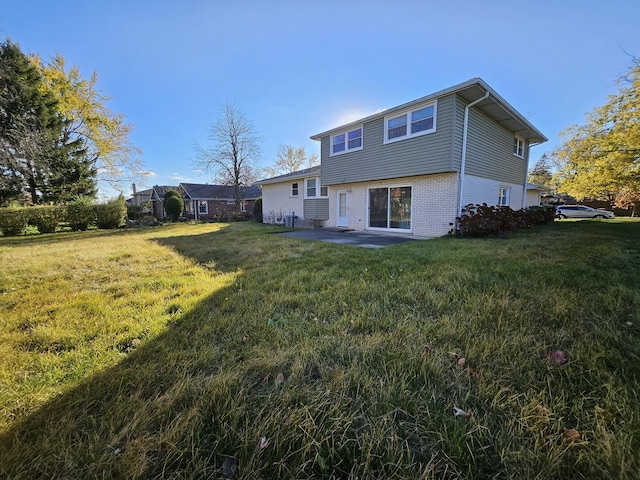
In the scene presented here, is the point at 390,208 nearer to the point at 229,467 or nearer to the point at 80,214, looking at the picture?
the point at 229,467

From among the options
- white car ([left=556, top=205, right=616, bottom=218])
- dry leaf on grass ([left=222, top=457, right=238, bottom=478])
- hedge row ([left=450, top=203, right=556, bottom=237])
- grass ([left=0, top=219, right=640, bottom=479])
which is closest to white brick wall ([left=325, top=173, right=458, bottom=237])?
hedge row ([left=450, top=203, right=556, bottom=237])

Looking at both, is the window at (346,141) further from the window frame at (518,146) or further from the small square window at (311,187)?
the window frame at (518,146)

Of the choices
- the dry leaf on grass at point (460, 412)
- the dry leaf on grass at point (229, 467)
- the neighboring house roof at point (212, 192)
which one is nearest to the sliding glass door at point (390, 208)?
the dry leaf on grass at point (460, 412)

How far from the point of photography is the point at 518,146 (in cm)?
1283

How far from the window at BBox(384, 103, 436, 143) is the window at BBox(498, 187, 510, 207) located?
5395mm

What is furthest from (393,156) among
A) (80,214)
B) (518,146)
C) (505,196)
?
(80,214)

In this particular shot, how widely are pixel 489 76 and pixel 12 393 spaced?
14887 mm

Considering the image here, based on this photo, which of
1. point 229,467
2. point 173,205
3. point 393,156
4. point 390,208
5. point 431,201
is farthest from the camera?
point 173,205

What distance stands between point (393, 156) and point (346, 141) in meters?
2.96

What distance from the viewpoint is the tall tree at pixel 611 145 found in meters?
10.2

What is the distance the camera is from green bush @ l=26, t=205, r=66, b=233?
14133mm

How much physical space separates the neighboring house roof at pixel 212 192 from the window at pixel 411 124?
76.4 feet

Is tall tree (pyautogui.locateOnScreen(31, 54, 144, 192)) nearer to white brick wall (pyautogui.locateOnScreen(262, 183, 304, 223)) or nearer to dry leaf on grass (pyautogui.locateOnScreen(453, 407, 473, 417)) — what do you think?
white brick wall (pyautogui.locateOnScreen(262, 183, 304, 223))

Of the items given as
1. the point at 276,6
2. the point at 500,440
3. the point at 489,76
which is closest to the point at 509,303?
the point at 500,440
